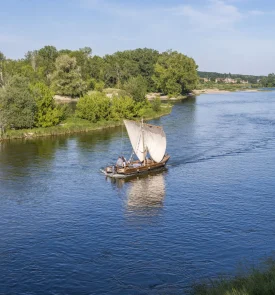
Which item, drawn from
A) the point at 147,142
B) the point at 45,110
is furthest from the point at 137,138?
the point at 45,110

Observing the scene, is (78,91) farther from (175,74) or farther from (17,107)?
(17,107)

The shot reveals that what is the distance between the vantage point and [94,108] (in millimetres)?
101938

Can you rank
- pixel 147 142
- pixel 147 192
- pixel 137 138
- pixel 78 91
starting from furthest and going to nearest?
1. pixel 78 91
2. pixel 137 138
3. pixel 147 142
4. pixel 147 192

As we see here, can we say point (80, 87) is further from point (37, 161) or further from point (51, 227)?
point (51, 227)

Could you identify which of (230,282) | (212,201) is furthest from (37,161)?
(230,282)

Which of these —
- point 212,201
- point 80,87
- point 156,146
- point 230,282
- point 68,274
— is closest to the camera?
point 230,282

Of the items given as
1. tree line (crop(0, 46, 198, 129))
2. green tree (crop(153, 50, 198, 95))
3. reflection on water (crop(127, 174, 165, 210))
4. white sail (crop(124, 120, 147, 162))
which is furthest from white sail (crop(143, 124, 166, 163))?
green tree (crop(153, 50, 198, 95))

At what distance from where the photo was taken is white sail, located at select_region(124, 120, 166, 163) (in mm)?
63969

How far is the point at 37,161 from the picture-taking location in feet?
224

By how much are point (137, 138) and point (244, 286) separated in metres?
40.3

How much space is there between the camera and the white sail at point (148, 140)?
2518 inches

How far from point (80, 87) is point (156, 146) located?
99.4 m

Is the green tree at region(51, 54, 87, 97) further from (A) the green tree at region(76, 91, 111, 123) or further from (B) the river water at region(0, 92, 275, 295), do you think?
(B) the river water at region(0, 92, 275, 295)

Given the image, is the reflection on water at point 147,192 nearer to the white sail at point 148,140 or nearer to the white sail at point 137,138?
the white sail at point 137,138
